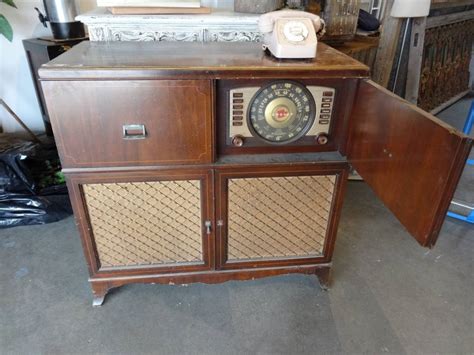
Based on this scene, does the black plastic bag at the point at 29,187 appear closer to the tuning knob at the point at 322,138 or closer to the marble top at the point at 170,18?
the marble top at the point at 170,18

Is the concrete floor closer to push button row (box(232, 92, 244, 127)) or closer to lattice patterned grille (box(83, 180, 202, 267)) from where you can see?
lattice patterned grille (box(83, 180, 202, 267))

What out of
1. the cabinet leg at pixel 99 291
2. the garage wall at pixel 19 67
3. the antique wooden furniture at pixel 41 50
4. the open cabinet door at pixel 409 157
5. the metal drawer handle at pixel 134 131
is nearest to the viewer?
the open cabinet door at pixel 409 157

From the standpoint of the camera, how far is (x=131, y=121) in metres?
1.11

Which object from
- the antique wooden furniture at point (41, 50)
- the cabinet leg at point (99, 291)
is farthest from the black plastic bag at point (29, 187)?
the cabinet leg at point (99, 291)

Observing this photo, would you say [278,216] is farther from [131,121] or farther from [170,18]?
[170,18]

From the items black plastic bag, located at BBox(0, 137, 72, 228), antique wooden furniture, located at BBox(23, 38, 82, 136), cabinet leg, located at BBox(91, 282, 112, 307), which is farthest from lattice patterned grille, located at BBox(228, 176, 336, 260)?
antique wooden furniture, located at BBox(23, 38, 82, 136)

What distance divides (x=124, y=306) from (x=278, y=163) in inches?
36.6

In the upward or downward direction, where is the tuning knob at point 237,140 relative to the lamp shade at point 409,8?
downward

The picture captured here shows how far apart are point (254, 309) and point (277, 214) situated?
0.46 metres

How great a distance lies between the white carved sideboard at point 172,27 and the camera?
1357 mm

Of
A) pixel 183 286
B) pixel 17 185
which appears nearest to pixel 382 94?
pixel 183 286

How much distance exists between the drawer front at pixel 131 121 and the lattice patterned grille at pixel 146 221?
12 centimetres

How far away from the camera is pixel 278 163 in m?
1.26

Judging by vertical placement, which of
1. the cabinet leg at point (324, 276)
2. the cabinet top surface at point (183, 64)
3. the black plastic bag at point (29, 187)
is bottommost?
the cabinet leg at point (324, 276)
